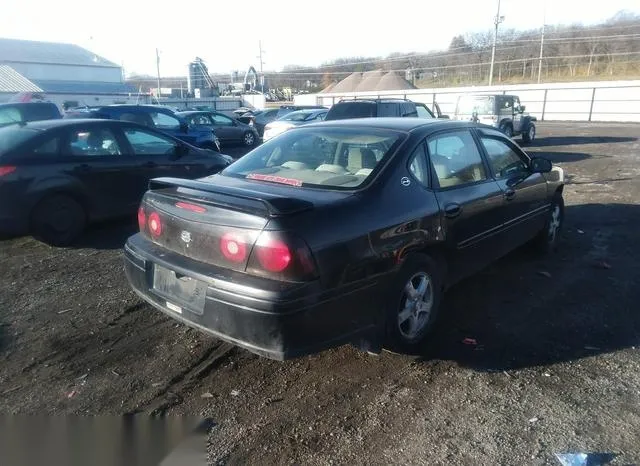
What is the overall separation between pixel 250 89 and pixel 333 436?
249 ft

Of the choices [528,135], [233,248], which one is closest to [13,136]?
[233,248]

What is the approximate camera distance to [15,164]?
18.4ft

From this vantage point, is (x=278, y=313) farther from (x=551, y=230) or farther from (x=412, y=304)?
(x=551, y=230)

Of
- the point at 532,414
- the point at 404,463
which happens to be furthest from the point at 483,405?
the point at 404,463

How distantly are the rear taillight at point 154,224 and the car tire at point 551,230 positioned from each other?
412 centimetres

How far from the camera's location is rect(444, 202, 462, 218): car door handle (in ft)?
12.3

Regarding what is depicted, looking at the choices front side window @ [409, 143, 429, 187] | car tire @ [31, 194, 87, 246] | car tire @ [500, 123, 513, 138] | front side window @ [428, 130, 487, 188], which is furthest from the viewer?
car tire @ [500, 123, 513, 138]

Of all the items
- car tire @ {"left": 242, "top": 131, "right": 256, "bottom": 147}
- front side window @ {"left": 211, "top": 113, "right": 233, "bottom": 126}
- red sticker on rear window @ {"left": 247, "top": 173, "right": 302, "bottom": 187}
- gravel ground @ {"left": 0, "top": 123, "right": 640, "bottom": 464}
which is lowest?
car tire @ {"left": 242, "top": 131, "right": 256, "bottom": 147}

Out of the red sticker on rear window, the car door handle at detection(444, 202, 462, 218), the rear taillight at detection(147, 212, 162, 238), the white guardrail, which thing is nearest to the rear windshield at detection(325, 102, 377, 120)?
the car door handle at detection(444, 202, 462, 218)

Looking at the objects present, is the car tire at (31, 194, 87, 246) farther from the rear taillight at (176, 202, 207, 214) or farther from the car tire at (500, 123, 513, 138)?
the car tire at (500, 123, 513, 138)

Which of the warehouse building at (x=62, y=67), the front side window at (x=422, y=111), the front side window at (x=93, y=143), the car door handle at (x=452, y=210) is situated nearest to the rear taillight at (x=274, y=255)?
the car door handle at (x=452, y=210)

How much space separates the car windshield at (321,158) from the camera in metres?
3.53

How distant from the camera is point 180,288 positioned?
10.5ft

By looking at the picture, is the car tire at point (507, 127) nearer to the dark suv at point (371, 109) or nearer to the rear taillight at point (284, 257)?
the dark suv at point (371, 109)
